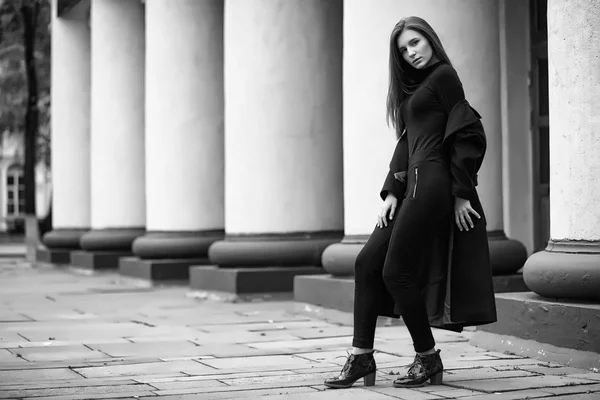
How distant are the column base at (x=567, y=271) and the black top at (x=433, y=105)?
1538mm

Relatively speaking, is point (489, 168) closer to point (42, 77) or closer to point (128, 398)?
point (128, 398)

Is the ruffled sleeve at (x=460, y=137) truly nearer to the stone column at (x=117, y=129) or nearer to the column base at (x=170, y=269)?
the column base at (x=170, y=269)

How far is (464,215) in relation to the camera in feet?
18.5

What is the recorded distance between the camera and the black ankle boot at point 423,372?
227 inches

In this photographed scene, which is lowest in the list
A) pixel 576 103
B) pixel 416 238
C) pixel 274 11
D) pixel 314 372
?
pixel 314 372

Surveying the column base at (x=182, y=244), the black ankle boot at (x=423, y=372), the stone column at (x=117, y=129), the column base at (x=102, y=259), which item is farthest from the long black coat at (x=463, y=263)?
the column base at (x=102, y=259)

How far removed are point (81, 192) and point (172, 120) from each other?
662 centimetres

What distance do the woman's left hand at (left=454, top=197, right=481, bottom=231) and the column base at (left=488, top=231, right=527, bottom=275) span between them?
3615 mm

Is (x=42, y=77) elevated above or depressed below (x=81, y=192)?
above

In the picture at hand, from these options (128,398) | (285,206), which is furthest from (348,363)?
(285,206)

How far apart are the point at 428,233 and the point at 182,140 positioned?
9.29 meters

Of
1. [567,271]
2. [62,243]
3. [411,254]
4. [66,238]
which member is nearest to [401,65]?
[411,254]

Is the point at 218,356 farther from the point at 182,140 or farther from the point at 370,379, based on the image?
the point at 182,140

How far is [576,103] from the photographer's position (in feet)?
22.2
